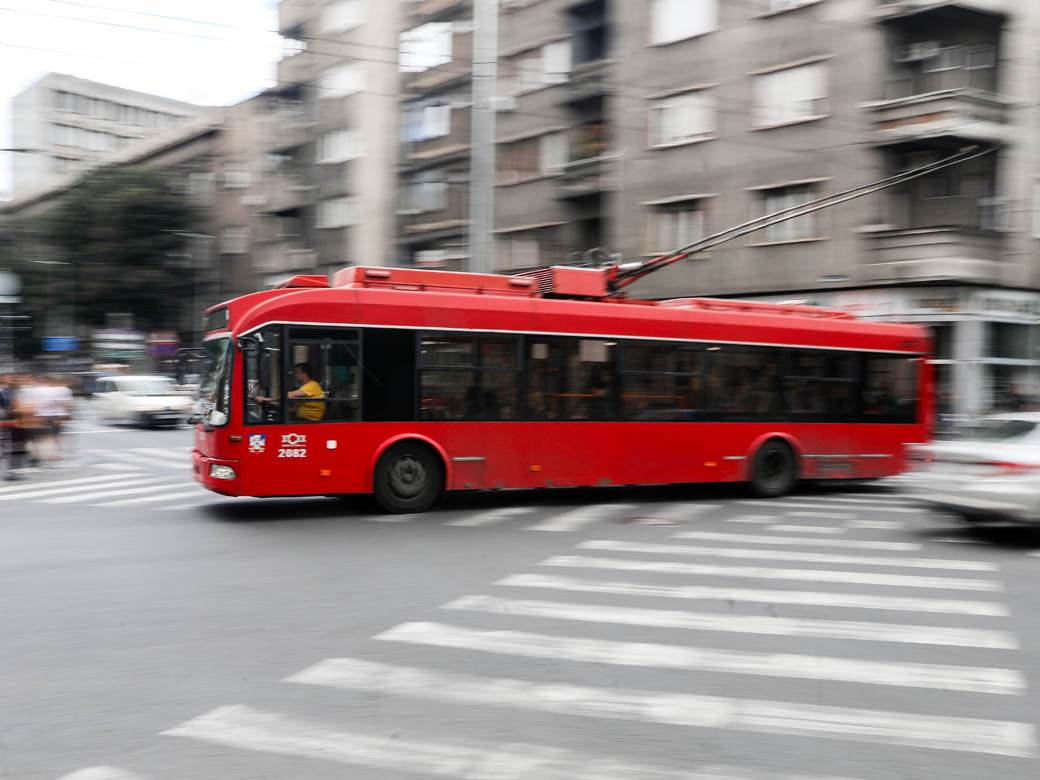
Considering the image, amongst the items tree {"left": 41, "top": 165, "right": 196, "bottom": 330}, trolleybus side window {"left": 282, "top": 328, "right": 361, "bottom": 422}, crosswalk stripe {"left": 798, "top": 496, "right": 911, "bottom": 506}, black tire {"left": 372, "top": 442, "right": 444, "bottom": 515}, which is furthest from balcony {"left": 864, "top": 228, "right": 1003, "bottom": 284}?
tree {"left": 41, "top": 165, "right": 196, "bottom": 330}

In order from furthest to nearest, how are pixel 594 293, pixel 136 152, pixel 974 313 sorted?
pixel 136 152 → pixel 974 313 → pixel 594 293

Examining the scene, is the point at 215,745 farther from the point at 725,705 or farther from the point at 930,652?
the point at 930,652

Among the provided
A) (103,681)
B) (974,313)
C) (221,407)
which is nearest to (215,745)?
(103,681)

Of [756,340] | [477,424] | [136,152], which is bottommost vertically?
[477,424]

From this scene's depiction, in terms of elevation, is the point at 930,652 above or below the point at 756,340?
below

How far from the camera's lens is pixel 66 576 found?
838 cm

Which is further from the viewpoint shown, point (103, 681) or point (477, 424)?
point (477, 424)

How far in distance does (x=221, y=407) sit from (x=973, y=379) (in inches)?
689

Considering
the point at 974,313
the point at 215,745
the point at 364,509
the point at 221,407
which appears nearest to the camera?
the point at 215,745

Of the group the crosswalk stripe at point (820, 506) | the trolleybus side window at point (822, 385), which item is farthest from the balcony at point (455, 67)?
the crosswalk stripe at point (820, 506)

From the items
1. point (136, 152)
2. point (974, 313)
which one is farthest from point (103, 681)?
point (136, 152)

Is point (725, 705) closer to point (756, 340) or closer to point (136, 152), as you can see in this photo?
point (756, 340)

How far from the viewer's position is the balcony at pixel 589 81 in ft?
97.1

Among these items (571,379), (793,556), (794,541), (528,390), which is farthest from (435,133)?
(793,556)
